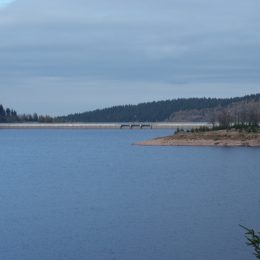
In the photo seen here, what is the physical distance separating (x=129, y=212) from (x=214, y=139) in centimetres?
6227

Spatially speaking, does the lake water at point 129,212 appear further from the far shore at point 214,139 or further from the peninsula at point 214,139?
the peninsula at point 214,139

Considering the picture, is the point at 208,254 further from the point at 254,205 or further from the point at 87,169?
the point at 87,169

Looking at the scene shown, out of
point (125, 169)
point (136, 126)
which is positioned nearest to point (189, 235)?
point (125, 169)

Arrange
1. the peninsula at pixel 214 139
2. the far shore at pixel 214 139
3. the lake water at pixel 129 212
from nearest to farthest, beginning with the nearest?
the lake water at pixel 129 212, the far shore at pixel 214 139, the peninsula at pixel 214 139

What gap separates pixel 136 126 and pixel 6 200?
531ft

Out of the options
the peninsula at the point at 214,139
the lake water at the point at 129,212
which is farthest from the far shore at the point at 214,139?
the lake water at the point at 129,212

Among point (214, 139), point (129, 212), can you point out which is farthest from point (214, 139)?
point (129, 212)

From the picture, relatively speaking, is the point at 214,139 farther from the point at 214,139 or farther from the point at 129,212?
the point at 129,212

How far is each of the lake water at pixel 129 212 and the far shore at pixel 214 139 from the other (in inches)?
1257

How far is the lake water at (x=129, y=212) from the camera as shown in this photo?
2583 cm

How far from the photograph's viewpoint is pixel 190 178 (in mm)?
49812

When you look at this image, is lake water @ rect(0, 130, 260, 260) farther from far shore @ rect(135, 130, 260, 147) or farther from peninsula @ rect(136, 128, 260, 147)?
peninsula @ rect(136, 128, 260, 147)

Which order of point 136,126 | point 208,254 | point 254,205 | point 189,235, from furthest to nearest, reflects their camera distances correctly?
point 136,126
point 254,205
point 189,235
point 208,254

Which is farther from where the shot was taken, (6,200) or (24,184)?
(24,184)
